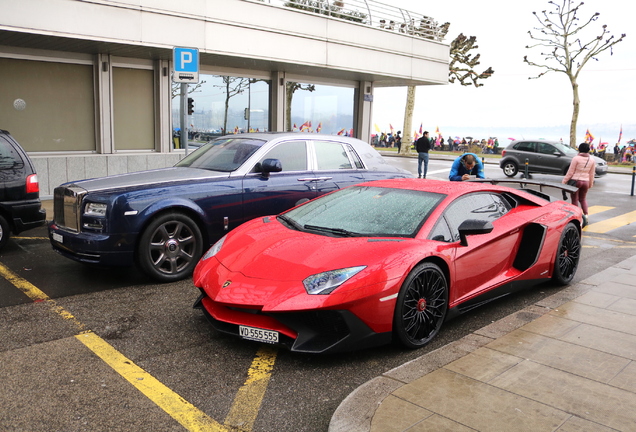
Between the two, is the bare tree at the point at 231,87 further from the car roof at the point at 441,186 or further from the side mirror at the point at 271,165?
the car roof at the point at 441,186

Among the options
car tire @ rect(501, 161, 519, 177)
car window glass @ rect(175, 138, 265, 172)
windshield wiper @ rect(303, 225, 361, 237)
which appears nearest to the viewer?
windshield wiper @ rect(303, 225, 361, 237)

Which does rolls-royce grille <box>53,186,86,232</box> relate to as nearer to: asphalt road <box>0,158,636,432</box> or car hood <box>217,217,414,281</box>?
asphalt road <box>0,158,636,432</box>

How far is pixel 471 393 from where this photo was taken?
3514mm

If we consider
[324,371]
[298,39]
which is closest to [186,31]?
[298,39]

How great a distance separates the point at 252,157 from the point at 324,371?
3.66 metres

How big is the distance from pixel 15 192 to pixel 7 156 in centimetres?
48

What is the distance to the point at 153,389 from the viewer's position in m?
3.66

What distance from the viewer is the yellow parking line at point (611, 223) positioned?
11.1 metres

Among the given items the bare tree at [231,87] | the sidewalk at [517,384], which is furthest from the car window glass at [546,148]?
the sidewalk at [517,384]

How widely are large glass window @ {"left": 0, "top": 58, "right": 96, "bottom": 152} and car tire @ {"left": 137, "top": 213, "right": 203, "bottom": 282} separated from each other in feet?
26.9

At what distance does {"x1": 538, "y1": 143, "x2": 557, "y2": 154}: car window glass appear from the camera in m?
23.5

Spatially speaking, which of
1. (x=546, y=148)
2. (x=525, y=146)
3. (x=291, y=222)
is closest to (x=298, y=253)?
(x=291, y=222)

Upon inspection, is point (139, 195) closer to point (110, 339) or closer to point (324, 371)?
point (110, 339)

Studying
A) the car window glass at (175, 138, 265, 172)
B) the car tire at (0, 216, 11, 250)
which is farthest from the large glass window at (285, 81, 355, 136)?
the car tire at (0, 216, 11, 250)
